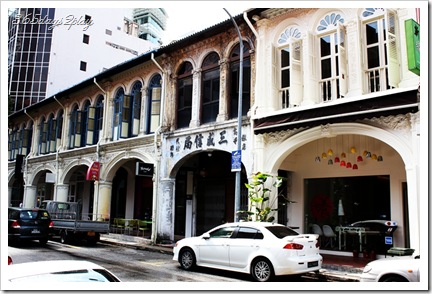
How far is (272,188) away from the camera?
14.0 m

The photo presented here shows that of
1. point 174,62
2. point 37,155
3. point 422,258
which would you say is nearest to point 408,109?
point 422,258

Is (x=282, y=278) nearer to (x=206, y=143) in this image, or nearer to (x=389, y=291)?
(x=389, y=291)

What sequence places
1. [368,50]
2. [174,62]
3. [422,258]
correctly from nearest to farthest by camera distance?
[422,258]
[368,50]
[174,62]

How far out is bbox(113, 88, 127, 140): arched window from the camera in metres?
20.5

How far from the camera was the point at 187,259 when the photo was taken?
1176cm

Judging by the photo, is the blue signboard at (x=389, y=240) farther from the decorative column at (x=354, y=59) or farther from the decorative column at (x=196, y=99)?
the decorative column at (x=196, y=99)

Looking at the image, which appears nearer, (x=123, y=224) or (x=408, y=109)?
(x=408, y=109)

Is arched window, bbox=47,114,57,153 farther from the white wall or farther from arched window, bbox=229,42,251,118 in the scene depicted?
arched window, bbox=229,42,251,118

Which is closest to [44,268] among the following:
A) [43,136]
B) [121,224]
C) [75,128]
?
[121,224]

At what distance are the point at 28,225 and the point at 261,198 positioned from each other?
9.01 meters

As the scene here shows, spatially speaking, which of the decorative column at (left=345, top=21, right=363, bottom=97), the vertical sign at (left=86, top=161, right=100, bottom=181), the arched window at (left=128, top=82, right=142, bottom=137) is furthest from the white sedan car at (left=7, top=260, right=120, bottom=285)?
the vertical sign at (left=86, top=161, right=100, bottom=181)

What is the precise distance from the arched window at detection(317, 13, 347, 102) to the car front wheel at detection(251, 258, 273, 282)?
5.60 meters

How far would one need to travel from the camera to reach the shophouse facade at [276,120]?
11719 mm

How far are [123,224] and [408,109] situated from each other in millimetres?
15446
